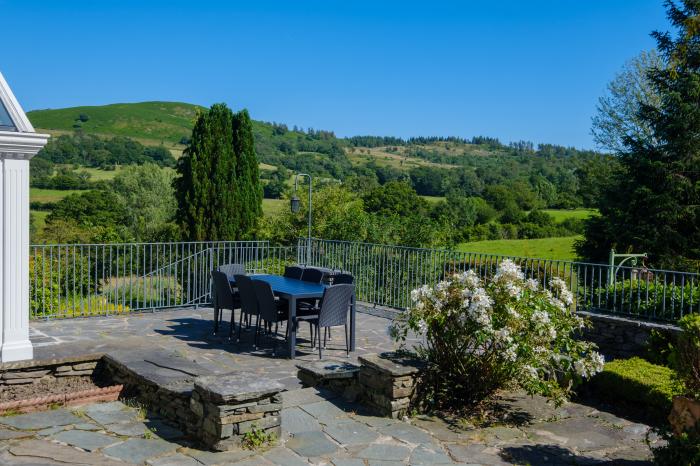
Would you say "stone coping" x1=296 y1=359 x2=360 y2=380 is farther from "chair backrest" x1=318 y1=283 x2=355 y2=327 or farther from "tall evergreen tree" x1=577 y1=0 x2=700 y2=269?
"tall evergreen tree" x1=577 y1=0 x2=700 y2=269

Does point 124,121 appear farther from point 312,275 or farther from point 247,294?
point 247,294

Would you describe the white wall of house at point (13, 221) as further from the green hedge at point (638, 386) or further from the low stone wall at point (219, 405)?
the green hedge at point (638, 386)

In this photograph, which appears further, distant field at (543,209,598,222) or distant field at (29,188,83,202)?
distant field at (29,188,83,202)

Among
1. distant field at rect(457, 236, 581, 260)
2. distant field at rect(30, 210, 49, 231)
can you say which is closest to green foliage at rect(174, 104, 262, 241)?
distant field at rect(457, 236, 581, 260)

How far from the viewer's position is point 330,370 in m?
6.38

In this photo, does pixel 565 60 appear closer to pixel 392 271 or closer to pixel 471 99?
pixel 471 99

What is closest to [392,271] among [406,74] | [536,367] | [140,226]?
[536,367]

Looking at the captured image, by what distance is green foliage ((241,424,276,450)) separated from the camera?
4789 mm

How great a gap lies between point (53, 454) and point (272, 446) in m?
1.58

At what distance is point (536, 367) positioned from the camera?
555cm

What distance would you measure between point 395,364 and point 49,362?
12.6 ft

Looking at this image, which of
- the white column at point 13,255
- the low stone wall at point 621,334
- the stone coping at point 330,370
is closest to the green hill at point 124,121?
the white column at point 13,255

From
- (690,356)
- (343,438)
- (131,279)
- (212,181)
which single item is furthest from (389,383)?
(212,181)

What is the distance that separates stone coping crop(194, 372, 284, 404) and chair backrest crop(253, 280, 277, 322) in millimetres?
2706
